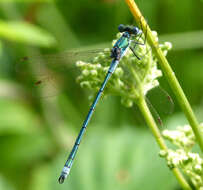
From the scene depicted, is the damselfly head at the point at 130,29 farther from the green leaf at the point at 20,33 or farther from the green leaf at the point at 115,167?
the green leaf at the point at 115,167

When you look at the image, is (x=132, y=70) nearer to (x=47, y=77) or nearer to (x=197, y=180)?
(x=197, y=180)

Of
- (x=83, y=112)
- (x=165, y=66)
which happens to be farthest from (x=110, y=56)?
(x=83, y=112)

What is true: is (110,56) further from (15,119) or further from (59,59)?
(15,119)

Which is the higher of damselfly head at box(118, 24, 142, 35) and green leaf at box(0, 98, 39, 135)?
green leaf at box(0, 98, 39, 135)

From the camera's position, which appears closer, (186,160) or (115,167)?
(186,160)

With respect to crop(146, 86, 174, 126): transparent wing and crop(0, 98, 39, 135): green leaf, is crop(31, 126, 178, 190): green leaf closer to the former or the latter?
crop(0, 98, 39, 135): green leaf

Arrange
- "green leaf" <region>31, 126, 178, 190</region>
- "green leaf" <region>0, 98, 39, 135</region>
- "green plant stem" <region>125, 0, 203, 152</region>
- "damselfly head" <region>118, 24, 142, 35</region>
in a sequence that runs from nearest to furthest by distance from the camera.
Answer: "green plant stem" <region>125, 0, 203, 152</region>, "damselfly head" <region>118, 24, 142, 35</region>, "green leaf" <region>31, 126, 178, 190</region>, "green leaf" <region>0, 98, 39, 135</region>

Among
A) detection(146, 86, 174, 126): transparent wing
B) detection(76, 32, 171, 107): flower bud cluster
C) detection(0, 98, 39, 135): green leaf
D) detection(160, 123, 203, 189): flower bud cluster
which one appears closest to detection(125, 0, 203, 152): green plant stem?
detection(160, 123, 203, 189): flower bud cluster
